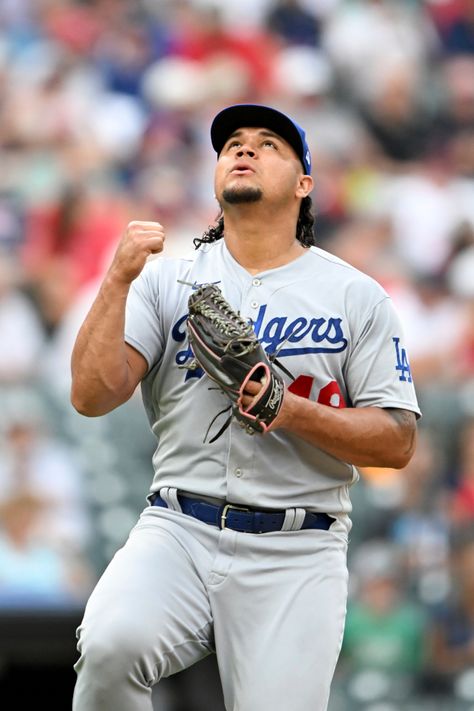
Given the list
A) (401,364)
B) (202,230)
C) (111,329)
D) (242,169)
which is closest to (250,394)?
(111,329)

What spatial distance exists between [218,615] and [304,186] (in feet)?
4.05

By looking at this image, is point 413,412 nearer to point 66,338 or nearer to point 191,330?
point 191,330

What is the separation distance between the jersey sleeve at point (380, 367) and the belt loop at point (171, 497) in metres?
0.54

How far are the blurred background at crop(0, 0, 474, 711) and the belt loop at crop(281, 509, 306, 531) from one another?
3129 millimetres

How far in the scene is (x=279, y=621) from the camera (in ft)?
10.3

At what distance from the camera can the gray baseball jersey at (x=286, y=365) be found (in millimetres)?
3271

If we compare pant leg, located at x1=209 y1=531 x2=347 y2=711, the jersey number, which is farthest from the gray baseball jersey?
pant leg, located at x1=209 y1=531 x2=347 y2=711

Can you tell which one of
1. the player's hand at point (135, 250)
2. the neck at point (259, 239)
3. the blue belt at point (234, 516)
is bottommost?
the blue belt at point (234, 516)

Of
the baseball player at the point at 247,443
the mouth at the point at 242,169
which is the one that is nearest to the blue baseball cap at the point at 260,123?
the baseball player at the point at 247,443

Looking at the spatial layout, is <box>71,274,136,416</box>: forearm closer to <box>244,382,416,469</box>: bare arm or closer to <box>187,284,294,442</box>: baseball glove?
<box>187,284,294,442</box>: baseball glove

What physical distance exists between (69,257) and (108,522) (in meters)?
2.01

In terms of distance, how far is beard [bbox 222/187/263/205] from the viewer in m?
3.35

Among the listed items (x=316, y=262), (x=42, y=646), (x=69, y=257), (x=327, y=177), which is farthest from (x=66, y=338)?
(x=316, y=262)

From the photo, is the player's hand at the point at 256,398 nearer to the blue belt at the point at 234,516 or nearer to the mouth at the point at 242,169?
the blue belt at the point at 234,516
